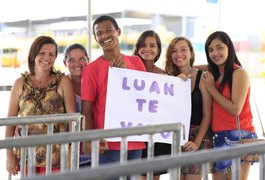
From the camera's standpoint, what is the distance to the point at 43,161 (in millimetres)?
3473

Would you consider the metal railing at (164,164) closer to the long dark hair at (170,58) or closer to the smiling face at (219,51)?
the smiling face at (219,51)

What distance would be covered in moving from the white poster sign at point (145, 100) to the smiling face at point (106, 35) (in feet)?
0.58

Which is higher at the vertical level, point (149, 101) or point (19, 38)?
point (19, 38)

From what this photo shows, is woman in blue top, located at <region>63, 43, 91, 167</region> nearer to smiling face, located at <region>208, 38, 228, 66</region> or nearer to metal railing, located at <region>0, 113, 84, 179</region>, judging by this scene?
metal railing, located at <region>0, 113, 84, 179</region>

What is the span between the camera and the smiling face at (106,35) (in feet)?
11.1

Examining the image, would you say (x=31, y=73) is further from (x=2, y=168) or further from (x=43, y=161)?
(x=2, y=168)

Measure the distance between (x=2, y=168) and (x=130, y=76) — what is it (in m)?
3.11

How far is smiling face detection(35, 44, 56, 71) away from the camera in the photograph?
3551 mm

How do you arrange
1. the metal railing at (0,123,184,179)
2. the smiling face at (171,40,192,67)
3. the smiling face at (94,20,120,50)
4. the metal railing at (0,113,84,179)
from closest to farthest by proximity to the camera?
the metal railing at (0,123,184,179) < the metal railing at (0,113,84,179) < the smiling face at (94,20,120,50) < the smiling face at (171,40,192,67)

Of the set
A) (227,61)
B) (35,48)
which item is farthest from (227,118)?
(35,48)

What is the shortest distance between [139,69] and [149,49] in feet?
0.80

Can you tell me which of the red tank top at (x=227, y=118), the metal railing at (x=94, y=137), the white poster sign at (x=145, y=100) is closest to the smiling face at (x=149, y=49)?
the white poster sign at (x=145, y=100)

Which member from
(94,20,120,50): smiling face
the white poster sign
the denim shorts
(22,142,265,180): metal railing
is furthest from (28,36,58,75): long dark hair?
(22,142,265,180): metal railing

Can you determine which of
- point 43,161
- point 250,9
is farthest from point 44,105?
point 250,9
